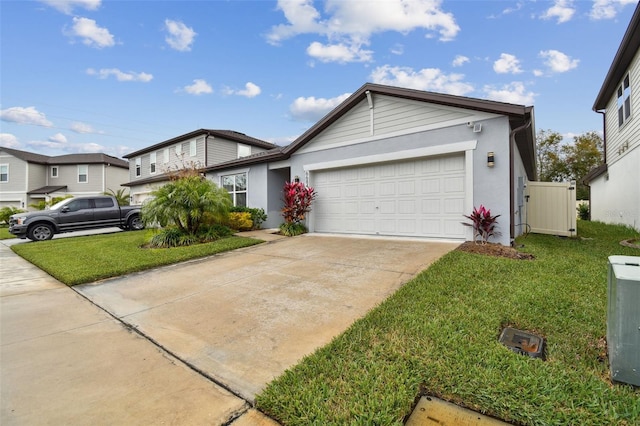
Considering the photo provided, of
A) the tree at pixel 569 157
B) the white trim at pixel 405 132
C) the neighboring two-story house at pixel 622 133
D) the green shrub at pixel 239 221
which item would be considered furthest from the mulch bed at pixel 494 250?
the tree at pixel 569 157

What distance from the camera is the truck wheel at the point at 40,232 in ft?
36.8

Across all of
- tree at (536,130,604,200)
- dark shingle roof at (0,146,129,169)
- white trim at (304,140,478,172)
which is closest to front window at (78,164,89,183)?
dark shingle roof at (0,146,129,169)

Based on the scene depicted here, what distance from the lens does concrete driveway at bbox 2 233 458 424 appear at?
2471 mm

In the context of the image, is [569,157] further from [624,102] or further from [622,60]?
[622,60]

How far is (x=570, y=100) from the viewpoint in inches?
566

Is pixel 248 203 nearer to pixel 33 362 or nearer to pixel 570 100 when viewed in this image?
pixel 33 362

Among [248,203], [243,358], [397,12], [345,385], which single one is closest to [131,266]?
[243,358]

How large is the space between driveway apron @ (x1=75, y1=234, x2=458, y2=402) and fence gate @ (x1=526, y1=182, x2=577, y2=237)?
16.0 feet

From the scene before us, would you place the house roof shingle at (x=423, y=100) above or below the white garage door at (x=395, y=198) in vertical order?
above

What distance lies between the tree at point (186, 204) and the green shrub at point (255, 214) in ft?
7.53

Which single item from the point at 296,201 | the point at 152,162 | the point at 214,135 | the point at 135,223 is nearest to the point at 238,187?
the point at 296,201

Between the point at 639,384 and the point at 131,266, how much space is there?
7.53 meters

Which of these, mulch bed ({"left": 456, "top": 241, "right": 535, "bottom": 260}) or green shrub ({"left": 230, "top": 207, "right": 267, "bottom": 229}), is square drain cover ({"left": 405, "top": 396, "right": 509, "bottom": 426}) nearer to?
mulch bed ({"left": 456, "top": 241, "right": 535, "bottom": 260})

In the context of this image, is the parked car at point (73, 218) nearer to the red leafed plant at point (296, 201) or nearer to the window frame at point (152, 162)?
the red leafed plant at point (296, 201)
